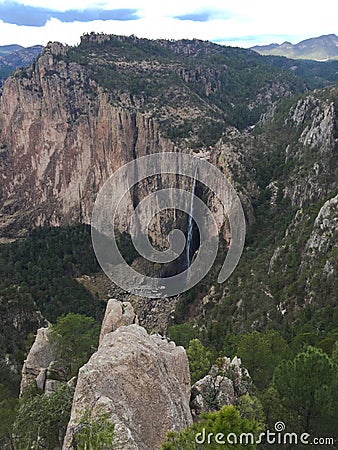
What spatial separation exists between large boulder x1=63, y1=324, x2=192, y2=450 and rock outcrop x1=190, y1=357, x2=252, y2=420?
93.2 inches

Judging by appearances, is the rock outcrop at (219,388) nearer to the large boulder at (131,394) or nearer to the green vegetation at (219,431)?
the large boulder at (131,394)

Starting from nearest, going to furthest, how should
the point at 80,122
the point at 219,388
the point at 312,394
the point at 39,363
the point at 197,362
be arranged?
1. the point at 312,394
2. the point at 219,388
3. the point at 197,362
4. the point at 39,363
5. the point at 80,122

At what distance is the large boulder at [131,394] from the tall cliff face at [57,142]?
2974 inches

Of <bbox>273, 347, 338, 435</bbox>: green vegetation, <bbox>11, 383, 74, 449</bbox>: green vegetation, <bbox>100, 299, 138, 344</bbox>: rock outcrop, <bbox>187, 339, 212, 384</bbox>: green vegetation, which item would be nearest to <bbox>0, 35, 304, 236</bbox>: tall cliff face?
<bbox>100, 299, 138, 344</bbox>: rock outcrop

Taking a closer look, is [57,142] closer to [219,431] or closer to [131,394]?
[131,394]

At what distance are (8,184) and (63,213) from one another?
16.8m

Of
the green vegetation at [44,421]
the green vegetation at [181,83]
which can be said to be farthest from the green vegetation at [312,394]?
the green vegetation at [181,83]

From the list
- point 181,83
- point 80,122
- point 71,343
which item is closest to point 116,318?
point 71,343

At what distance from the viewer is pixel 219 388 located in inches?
746

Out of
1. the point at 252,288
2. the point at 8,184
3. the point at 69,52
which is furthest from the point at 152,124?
the point at 252,288

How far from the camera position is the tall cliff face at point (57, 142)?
92000 mm

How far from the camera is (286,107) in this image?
87000 millimetres

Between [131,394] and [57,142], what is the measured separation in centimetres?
9163

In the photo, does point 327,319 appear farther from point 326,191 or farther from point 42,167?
point 42,167
